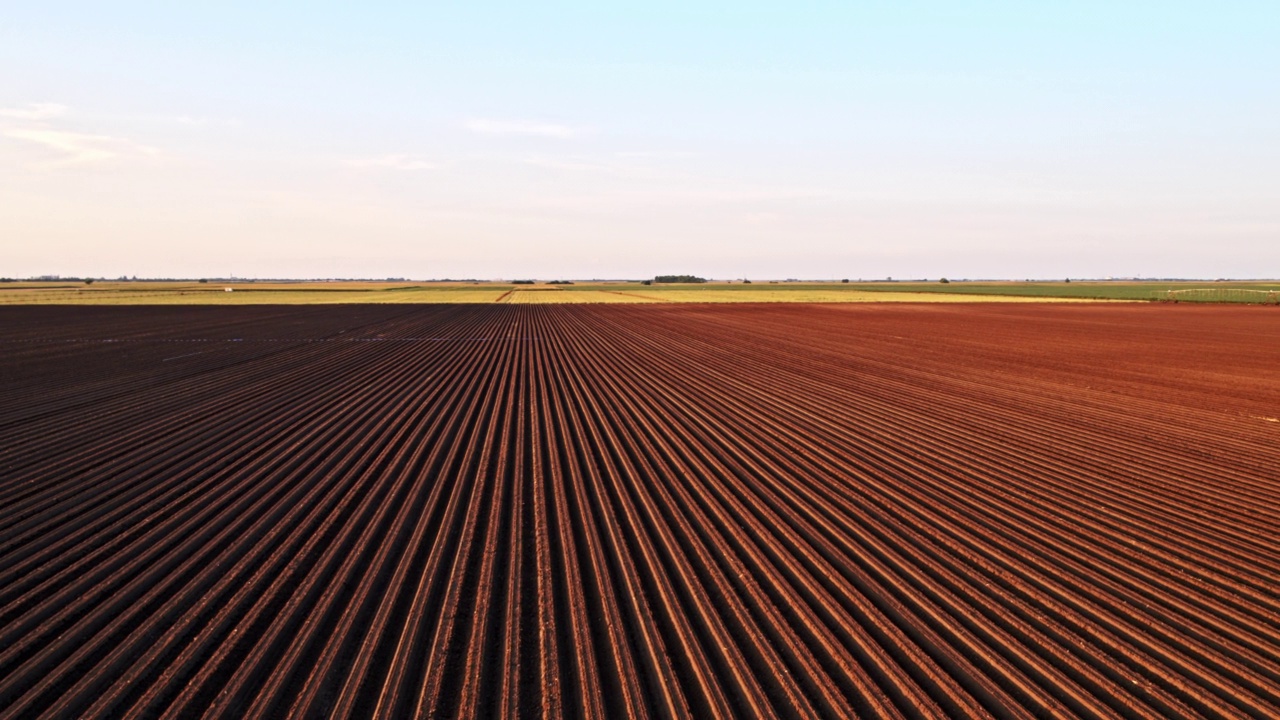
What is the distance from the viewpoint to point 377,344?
26.0 metres

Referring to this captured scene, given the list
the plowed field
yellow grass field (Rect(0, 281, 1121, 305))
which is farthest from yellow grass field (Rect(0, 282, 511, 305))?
the plowed field

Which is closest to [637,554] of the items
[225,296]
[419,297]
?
[419,297]

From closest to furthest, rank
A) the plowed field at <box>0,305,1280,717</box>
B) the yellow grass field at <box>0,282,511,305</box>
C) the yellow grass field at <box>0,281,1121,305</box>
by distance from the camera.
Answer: the plowed field at <box>0,305,1280,717</box>
the yellow grass field at <box>0,282,511,305</box>
the yellow grass field at <box>0,281,1121,305</box>

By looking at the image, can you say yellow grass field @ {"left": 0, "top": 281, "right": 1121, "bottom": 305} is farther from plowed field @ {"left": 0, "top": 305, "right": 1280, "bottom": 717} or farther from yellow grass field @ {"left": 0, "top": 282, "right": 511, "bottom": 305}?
plowed field @ {"left": 0, "top": 305, "right": 1280, "bottom": 717}

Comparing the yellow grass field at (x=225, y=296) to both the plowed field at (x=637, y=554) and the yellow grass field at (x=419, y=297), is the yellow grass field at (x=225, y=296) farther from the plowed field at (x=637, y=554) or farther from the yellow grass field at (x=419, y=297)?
the plowed field at (x=637, y=554)

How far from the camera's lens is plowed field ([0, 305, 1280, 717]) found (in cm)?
415

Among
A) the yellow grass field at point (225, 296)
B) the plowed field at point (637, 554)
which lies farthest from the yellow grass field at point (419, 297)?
the plowed field at point (637, 554)

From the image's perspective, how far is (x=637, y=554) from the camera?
6035 mm

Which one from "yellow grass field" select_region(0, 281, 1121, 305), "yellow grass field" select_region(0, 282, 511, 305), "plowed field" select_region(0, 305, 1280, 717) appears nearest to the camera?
"plowed field" select_region(0, 305, 1280, 717)

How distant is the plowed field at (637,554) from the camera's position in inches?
163

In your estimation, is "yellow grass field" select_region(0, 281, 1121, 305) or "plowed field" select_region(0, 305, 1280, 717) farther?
"yellow grass field" select_region(0, 281, 1121, 305)

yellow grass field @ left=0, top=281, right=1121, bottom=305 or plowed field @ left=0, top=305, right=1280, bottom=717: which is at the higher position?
plowed field @ left=0, top=305, right=1280, bottom=717

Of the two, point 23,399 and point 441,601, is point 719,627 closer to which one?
point 441,601

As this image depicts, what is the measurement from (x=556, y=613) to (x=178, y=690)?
87.8 inches
